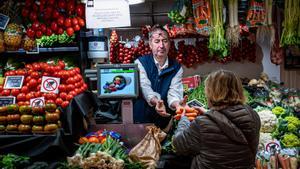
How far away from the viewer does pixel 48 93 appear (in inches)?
159

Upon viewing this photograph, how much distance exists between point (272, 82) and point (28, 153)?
4522mm

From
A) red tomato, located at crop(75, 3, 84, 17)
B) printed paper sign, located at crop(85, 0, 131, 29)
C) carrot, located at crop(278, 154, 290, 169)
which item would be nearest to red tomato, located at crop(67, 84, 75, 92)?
printed paper sign, located at crop(85, 0, 131, 29)

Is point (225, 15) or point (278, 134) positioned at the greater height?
point (225, 15)

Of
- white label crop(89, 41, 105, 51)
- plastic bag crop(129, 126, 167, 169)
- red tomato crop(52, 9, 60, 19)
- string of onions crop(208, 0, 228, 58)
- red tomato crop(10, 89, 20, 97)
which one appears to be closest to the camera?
plastic bag crop(129, 126, 167, 169)

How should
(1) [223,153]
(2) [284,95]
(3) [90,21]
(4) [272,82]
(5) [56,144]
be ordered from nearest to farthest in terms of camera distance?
1. (1) [223,153]
2. (5) [56,144]
3. (3) [90,21]
4. (2) [284,95]
5. (4) [272,82]

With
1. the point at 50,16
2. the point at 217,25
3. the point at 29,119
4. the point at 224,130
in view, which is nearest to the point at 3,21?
the point at 50,16

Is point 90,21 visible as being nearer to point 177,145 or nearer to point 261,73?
point 177,145

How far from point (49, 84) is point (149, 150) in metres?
1.41

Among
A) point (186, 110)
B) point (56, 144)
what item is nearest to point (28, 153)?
point (56, 144)

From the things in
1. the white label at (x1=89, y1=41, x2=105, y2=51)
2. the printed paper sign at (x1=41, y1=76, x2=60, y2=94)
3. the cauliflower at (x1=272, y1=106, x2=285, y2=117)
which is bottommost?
the cauliflower at (x1=272, y1=106, x2=285, y2=117)

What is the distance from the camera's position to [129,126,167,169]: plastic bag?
3248mm

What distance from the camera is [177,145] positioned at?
292 cm

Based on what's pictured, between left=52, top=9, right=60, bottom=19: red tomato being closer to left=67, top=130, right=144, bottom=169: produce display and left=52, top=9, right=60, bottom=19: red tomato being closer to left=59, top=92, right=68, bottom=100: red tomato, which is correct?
left=59, top=92, right=68, bottom=100: red tomato

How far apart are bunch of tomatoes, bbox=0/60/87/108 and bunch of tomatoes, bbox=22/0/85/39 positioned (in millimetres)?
549
